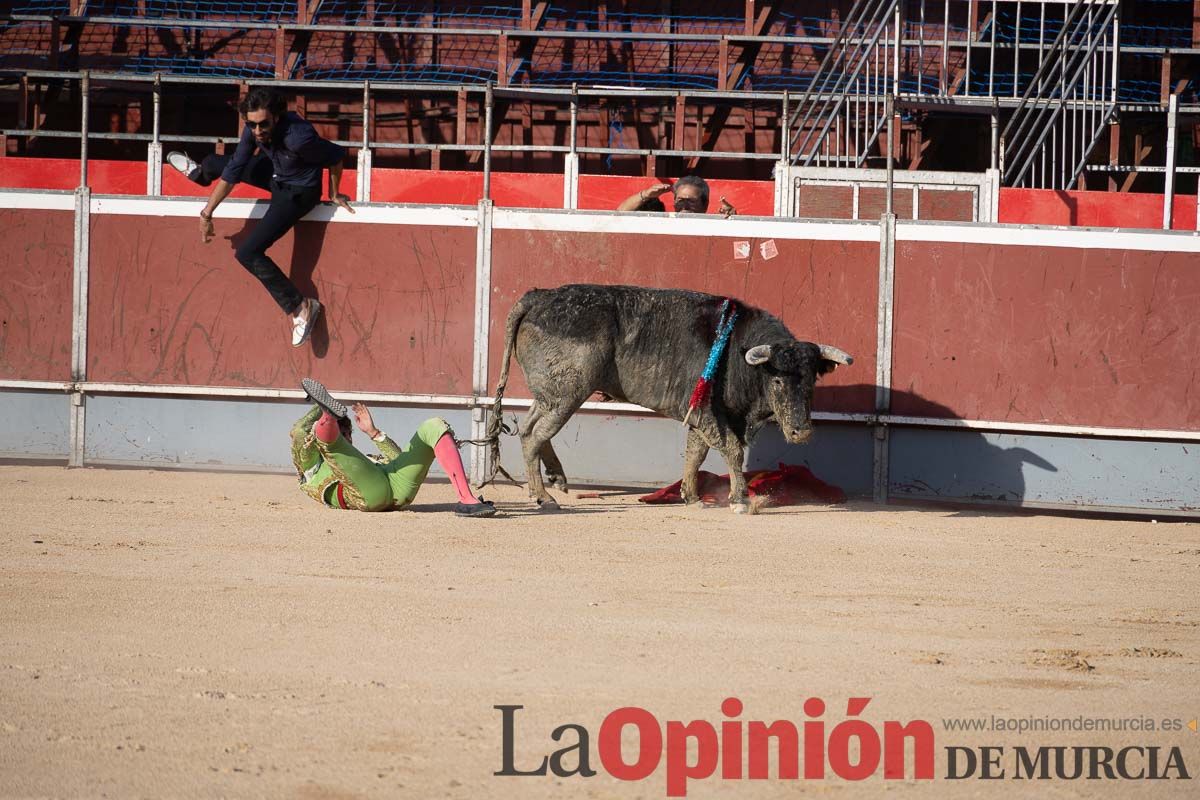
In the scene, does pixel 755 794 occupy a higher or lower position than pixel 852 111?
lower

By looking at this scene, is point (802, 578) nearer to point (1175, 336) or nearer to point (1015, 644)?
point (1015, 644)

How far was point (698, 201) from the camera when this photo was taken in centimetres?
1109

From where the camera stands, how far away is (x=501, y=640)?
17.7 ft

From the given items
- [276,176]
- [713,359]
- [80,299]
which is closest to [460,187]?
[276,176]

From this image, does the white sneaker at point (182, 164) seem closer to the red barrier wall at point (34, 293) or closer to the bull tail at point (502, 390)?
the red barrier wall at point (34, 293)

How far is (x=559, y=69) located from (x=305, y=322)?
735cm

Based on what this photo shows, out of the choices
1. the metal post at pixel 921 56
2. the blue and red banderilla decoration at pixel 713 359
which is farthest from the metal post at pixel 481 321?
the metal post at pixel 921 56

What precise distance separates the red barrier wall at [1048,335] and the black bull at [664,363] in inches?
42.6

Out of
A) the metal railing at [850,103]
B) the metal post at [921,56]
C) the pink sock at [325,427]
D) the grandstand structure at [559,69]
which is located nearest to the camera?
the pink sock at [325,427]

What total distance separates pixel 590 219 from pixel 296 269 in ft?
7.43

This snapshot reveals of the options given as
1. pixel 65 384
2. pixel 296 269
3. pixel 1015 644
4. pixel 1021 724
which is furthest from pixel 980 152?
pixel 1021 724

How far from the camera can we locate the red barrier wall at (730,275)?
10602 mm

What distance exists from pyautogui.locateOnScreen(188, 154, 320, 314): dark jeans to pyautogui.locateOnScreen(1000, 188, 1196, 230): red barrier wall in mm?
6058

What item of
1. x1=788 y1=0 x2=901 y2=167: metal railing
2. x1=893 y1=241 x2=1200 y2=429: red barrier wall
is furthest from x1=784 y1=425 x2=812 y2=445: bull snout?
x1=788 y1=0 x2=901 y2=167: metal railing
